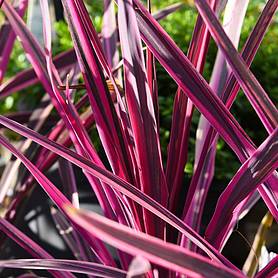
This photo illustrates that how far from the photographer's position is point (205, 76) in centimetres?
112

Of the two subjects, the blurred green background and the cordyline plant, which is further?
the blurred green background

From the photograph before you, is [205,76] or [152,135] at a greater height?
[152,135]

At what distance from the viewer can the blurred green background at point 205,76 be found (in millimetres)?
1021

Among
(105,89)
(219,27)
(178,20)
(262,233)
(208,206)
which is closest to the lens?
(219,27)

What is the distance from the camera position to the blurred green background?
1.02 meters

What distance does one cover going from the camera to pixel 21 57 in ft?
4.51

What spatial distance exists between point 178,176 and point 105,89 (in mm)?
127

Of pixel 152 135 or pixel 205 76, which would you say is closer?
pixel 152 135

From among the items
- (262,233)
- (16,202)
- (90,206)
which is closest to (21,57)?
(90,206)

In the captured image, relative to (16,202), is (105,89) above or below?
above

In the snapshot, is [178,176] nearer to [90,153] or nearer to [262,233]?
[90,153]

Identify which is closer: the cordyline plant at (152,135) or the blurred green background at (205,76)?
the cordyline plant at (152,135)

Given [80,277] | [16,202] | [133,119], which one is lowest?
[80,277]

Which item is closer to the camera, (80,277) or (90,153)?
(90,153)
